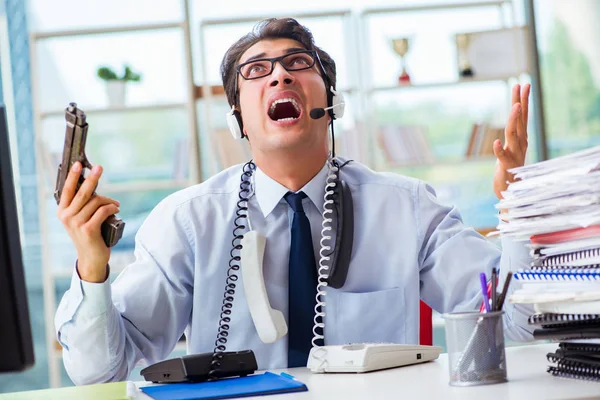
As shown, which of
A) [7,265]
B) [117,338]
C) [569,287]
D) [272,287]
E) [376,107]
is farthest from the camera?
[376,107]

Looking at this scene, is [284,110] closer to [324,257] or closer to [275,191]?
[275,191]

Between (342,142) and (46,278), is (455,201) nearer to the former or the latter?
(342,142)

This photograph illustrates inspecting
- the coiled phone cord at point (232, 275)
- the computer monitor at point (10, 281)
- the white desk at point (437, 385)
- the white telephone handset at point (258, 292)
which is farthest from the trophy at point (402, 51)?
the computer monitor at point (10, 281)

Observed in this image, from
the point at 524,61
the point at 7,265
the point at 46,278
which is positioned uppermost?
the point at 524,61

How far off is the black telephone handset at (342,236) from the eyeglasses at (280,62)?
0.99 feet

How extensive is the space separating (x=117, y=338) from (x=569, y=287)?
3.01 ft

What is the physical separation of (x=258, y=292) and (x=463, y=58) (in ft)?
9.61

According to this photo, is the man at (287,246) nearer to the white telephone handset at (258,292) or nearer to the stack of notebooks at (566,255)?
the white telephone handset at (258,292)

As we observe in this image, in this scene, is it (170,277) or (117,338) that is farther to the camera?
(170,277)

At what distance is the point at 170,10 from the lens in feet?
15.3

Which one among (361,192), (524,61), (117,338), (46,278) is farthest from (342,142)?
(117,338)

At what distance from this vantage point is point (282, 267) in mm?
1940

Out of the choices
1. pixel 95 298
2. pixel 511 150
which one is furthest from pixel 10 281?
pixel 511 150

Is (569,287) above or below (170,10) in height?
below
